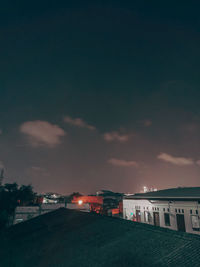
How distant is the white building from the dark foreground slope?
11455 millimetres

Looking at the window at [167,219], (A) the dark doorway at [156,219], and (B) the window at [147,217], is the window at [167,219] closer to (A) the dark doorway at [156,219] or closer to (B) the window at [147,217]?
(A) the dark doorway at [156,219]

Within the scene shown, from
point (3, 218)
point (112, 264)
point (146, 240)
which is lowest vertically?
point (3, 218)

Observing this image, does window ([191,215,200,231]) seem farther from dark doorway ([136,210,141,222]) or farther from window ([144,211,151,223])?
dark doorway ([136,210,141,222])

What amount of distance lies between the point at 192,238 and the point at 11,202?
64.4 meters

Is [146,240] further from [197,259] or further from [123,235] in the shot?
[197,259]

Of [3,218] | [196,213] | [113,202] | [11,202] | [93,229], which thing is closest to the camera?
[93,229]

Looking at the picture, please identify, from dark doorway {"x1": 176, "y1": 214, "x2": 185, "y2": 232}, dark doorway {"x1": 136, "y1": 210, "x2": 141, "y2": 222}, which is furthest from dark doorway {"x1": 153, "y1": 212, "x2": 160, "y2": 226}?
dark doorway {"x1": 136, "y1": 210, "x2": 141, "y2": 222}

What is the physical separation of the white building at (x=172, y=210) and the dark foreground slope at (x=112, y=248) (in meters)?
11.5

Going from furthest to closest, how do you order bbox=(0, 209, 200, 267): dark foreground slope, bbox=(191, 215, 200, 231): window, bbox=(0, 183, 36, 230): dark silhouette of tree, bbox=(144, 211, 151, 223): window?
bbox=(0, 183, 36, 230): dark silhouette of tree < bbox=(144, 211, 151, 223): window < bbox=(191, 215, 200, 231): window < bbox=(0, 209, 200, 267): dark foreground slope

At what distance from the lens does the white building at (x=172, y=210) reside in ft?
72.7

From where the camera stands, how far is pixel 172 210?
24875 mm

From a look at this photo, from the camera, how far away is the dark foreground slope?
28.1 ft

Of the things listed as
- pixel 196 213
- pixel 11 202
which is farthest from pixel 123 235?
pixel 11 202

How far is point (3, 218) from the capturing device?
4688 centimetres
